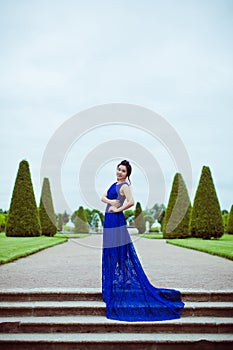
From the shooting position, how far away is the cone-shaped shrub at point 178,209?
27406mm

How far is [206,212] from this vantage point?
80.2 feet

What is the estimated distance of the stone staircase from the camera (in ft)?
15.3

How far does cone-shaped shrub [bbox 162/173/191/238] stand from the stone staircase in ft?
71.2

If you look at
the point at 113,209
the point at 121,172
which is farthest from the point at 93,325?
the point at 121,172

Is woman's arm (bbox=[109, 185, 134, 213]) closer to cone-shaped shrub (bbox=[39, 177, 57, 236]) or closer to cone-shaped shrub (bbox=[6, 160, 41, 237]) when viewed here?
cone-shaped shrub (bbox=[6, 160, 41, 237])

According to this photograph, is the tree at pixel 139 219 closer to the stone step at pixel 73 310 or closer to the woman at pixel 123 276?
the woman at pixel 123 276

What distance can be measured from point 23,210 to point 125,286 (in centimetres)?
1978

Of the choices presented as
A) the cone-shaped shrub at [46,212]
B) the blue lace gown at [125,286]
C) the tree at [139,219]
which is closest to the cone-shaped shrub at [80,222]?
the tree at [139,219]

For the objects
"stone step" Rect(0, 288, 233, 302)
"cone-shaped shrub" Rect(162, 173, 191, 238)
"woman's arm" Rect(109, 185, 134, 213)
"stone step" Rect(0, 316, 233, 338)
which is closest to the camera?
"stone step" Rect(0, 316, 233, 338)

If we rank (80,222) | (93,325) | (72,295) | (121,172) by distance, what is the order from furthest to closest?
(80,222) < (72,295) < (121,172) < (93,325)

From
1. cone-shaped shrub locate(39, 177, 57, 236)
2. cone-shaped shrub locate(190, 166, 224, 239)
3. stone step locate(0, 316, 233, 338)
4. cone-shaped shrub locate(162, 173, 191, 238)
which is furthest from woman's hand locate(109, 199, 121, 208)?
cone-shaped shrub locate(39, 177, 57, 236)

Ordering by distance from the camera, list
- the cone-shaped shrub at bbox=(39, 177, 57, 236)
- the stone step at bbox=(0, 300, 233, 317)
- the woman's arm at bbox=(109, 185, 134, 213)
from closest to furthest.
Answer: the stone step at bbox=(0, 300, 233, 317) < the woman's arm at bbox=(109, 185, 134, 213) < the cone-shaped shrub at bbox=(39, 177, 57, 236)

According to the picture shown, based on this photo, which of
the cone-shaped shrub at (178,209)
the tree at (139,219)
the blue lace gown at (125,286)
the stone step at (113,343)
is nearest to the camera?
the stone step at (113,343)

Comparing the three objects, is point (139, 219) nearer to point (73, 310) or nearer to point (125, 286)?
point (125, 286)
